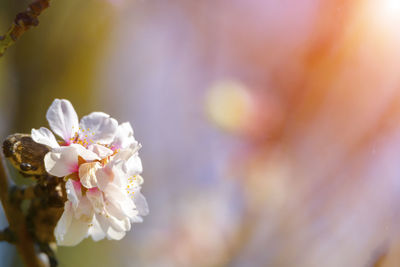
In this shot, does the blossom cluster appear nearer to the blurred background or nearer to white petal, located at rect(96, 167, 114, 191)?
white petal, located at rect(96, 167, 114, 191)

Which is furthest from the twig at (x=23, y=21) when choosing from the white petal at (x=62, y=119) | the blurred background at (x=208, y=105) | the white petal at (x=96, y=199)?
the blurred background at (x=208, y=105)

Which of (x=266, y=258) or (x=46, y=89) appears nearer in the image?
(x=266, y=258)

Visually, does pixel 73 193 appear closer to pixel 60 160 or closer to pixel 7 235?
pixel 60 160

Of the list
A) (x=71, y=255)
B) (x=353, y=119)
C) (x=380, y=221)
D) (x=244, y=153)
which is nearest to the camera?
(x=380, y=221)

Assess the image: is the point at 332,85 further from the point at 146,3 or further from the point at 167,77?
the point at 146,3

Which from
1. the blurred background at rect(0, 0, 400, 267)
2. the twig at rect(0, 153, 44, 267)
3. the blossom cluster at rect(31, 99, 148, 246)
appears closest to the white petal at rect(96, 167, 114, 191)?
the blossom cluster at rect(31, 99, 148, 246)

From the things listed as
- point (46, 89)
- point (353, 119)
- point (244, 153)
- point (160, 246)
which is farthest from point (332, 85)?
point (46, 89)

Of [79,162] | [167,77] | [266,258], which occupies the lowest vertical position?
[266,258]

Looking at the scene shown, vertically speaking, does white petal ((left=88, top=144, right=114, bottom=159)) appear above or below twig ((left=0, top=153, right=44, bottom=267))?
above
